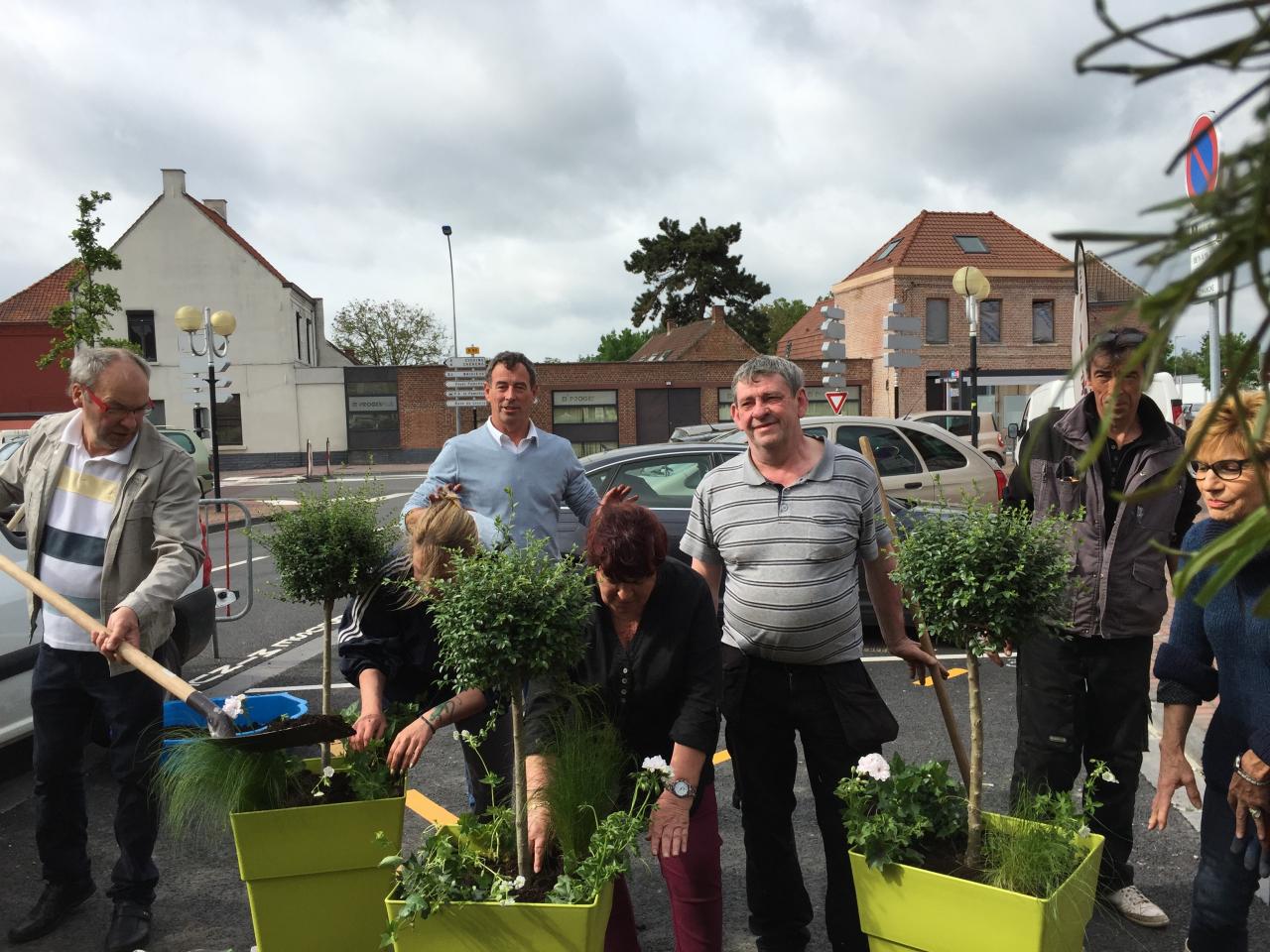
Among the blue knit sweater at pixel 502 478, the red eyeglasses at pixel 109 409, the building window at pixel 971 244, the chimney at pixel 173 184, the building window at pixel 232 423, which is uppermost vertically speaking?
the chimney at pixel 173 184

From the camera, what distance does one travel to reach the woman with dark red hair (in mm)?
2588

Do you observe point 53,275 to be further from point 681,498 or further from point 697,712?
point 697,712

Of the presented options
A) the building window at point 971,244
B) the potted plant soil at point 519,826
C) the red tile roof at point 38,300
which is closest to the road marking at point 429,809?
the potted plant soil at point 519,826

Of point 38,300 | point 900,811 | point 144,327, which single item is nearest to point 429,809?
point 900,811

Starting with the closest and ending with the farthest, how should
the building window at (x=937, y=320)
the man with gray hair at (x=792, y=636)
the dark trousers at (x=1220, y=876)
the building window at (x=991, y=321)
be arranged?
the dark trousers at (x=1220, y=876), the man with gray hair at (x=792, y=636), the building window at (x=937, y=320), the building window at (x=991, y=321)

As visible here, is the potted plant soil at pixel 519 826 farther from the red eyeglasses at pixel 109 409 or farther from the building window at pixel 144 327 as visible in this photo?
the building window at pixel 144 327

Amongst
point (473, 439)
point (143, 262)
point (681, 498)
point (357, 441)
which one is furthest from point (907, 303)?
point (473, 439)

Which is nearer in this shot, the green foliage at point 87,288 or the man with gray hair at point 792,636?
the man with gray hair at point 792,636

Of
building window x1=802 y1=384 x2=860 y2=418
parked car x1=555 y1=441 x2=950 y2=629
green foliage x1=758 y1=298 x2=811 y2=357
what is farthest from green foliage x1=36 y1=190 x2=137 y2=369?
green foliage x1=758 y1=298 x2=811 y2=357

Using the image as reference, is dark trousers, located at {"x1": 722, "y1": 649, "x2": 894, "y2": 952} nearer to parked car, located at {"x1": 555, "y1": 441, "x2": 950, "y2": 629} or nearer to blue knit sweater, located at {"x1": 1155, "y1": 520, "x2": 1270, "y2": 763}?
blue knit sweater, located at {"x1": 1155, "y1": 520, "x2": 1270, "y2": 763}

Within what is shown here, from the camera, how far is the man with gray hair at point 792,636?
292cm

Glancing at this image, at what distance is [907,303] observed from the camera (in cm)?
3791

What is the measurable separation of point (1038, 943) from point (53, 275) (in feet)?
152

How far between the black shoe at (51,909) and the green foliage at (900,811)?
2.68 metres
